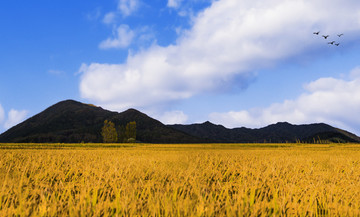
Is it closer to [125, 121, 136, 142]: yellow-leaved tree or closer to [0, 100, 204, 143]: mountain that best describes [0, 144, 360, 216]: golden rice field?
[125, 121, 136, 142]: yellow-leaved tree

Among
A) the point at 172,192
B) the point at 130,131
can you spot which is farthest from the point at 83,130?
the point at 172,192

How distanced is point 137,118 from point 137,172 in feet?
610

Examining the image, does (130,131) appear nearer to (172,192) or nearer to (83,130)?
(83,130)

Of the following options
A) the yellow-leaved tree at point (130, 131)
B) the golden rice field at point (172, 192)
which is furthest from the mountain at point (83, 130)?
the golden rice field at point (172, 192)

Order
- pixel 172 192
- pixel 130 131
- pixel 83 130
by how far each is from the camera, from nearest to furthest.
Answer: pixel 172 192
pixel 130 131
pixel 83 130

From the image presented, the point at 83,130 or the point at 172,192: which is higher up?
the point at 83,130

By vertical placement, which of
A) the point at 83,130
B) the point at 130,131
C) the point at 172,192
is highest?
the point at 83,130

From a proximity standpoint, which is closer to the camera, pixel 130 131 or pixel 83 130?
pixel 130 131

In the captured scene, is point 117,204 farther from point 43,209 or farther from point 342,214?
point 342,214

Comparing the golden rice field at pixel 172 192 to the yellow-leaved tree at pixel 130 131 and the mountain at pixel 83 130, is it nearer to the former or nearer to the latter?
the yellow-leaved tree at pixel 130 131

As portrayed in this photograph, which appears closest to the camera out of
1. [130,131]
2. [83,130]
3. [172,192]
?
[172,192]

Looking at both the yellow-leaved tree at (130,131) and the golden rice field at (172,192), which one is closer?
the golden rice field at (172,192)

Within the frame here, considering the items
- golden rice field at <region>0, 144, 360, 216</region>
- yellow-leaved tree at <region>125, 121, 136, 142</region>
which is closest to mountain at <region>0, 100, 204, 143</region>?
yellow-leaved tree at <region>125, 121, 136, 142</region>

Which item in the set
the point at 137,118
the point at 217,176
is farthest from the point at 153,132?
the point at 217,176
